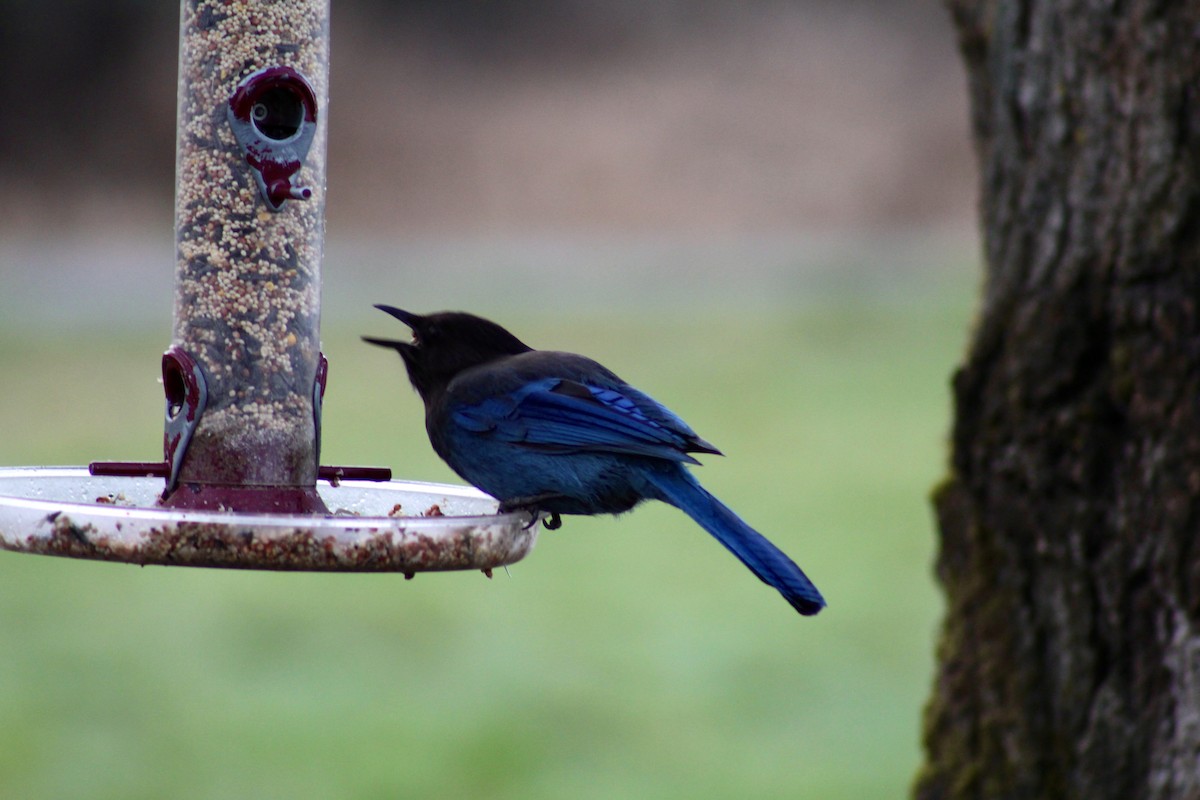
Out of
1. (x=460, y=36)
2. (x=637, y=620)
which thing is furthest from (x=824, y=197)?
(x=637, y=620)

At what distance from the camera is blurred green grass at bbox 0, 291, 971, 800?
7.90 m

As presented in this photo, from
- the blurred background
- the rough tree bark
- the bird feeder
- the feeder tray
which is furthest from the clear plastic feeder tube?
the blurred background

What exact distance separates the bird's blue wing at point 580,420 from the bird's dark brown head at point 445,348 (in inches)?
14.1

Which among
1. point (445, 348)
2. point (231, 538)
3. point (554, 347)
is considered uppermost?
point (554, 347)

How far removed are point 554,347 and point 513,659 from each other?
1061 centimetres

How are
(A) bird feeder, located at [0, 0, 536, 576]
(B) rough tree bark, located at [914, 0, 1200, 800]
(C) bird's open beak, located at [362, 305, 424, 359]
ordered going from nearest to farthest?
(B) rough tree bark, located at [914, 0, 1200, 800]
(A) bird feeder, located at [0, 0, 536, 576]
(C) bird's open beak, located at [362, 305, 424, 359]

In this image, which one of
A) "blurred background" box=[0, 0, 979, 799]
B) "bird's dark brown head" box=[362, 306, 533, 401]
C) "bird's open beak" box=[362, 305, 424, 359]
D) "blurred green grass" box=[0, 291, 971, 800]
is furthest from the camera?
"blurred background" box=[0, 0, 979, 799]

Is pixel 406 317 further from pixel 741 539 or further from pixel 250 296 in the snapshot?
pixel 741 539

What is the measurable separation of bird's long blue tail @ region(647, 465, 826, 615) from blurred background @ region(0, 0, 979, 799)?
1333 mm

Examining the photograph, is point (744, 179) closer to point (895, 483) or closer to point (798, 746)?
point (895, 483)

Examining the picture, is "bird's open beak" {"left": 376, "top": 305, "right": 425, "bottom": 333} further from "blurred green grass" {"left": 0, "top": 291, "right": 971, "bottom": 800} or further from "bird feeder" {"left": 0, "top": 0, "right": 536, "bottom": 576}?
"blurred green grass" {"left": 0, "top": 291, "right": 971, "bottom": 800}

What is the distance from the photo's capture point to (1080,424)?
394cm

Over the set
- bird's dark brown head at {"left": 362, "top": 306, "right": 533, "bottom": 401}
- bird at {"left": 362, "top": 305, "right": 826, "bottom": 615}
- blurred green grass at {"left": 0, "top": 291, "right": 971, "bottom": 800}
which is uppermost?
bird's dark brown head at {"left": 362, "top": 306, "right": 533, "bottom": 401}

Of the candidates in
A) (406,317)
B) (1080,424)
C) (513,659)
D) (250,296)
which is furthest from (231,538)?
(513,659)
